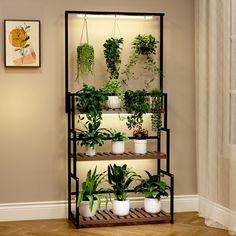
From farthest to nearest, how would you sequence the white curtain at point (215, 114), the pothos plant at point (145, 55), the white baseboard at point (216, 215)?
the pothos plant at point (145, 55) < the white baseboard at point (216, 215) < the white curtain at point (215, 114)

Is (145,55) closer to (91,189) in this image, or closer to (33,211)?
(91,189)

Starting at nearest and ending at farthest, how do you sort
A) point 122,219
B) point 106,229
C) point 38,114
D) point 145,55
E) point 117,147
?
1. point 106,229
2. point 122,219
3. point 117,147
4. point 38,114
5. point 145,55

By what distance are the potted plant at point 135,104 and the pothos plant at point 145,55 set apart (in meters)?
0.34

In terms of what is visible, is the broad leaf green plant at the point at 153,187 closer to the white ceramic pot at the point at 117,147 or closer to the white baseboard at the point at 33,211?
the white ceramic pot at the point at 117,147

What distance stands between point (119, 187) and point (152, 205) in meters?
0.37

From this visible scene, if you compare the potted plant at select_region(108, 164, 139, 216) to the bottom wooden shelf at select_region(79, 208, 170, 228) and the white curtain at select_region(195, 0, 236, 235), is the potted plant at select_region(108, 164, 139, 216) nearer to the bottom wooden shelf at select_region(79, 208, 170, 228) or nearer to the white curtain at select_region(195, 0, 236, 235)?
the bottom wooden shelf at select_region(79, 208, 170, 228)

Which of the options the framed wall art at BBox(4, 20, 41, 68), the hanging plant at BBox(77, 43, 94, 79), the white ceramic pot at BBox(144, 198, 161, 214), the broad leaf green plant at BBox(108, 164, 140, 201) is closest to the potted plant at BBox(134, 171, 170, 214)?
the white ceramic pot at BBox(144, 198, 161, 214)

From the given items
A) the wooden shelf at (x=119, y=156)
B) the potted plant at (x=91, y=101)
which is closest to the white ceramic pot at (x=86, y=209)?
the wooden shelf at (x=119, y=156)

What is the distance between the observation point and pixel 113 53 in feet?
19.7

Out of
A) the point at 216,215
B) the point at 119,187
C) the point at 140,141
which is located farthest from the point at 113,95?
the point at 216,215

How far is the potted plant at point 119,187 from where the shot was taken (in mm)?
5940

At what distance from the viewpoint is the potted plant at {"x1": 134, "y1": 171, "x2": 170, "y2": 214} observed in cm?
600

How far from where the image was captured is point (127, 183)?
6020 millimetres

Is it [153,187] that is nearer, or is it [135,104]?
[135,104]
